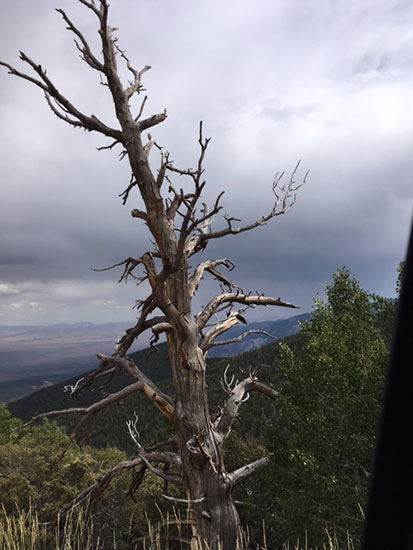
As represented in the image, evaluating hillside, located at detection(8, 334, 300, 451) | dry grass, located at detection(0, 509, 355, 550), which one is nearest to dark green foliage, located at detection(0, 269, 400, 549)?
dry grass, located at detection(0, 509, 355, 550)

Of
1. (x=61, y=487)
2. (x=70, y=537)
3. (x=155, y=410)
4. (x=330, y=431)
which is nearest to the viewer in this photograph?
(x=70, y=537)

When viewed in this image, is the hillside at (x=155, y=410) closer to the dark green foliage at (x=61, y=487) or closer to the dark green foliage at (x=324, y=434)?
the dark green foliage at (x=61, y=487)

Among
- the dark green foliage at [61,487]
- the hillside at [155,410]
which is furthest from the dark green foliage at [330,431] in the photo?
the hillside at [155,410]

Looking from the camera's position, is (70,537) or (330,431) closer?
(70,537)

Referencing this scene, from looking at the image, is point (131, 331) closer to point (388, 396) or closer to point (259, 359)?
point (388, 396)

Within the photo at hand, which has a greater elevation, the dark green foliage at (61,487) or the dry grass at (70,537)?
the dry grass at (70,537)

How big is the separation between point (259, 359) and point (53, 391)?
6440 cm

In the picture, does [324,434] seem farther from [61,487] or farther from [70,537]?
[61,487]

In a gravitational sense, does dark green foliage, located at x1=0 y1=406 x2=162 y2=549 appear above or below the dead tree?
below

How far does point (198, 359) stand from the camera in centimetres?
1083

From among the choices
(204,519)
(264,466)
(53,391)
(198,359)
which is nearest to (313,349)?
(198,359)

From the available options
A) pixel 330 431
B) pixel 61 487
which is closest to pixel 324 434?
pixel 330 431

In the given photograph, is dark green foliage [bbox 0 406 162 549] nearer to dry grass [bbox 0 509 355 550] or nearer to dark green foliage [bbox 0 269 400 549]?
dark green foliage [bbox 0 269 400 549]

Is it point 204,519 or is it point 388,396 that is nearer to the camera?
point 388,396
